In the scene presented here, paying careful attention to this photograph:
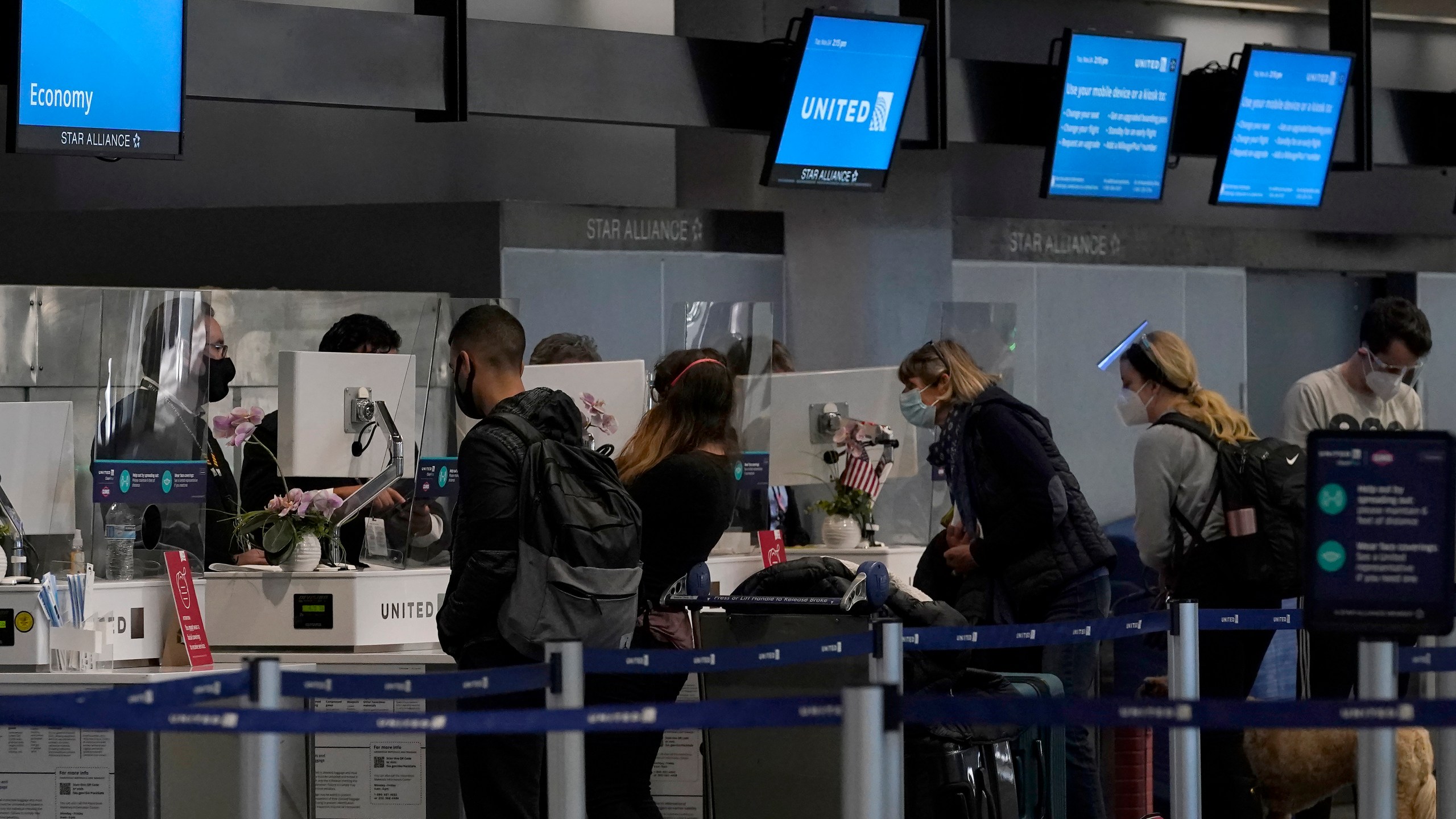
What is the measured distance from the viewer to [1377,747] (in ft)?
8.39

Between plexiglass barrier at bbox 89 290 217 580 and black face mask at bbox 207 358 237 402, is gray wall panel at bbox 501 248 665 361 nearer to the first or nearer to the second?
black face mask at bbox 207 358 237 402

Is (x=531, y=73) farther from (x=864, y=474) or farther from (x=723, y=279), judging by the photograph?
(x=723, y=279)

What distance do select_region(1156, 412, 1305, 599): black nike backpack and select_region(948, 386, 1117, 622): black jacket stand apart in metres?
0.33

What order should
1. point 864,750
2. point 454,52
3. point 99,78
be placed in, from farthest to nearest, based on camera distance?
1. point 454,52
2. point 99,78
3. point 864,750

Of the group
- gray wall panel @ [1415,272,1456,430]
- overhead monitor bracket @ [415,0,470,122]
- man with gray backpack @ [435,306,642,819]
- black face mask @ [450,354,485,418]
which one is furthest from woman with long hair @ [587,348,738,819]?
gray wall panel @ [1415,272,1456,430]

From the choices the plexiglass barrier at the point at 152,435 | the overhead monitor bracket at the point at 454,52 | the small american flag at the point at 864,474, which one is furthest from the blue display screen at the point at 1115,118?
the plexiglass barrier at the point at 152,435

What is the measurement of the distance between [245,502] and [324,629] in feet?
1.65

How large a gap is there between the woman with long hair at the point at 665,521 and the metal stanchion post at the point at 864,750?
1.51 metres

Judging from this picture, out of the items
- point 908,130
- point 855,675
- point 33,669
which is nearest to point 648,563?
point 855,675

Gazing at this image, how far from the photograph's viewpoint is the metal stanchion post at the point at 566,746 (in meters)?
2.88

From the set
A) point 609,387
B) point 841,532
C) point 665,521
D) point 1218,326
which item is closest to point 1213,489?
point 841,532

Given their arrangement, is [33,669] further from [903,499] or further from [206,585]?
[903,499]

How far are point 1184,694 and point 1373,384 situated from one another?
95.9 inches

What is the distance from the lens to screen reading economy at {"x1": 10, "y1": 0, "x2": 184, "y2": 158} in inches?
197
